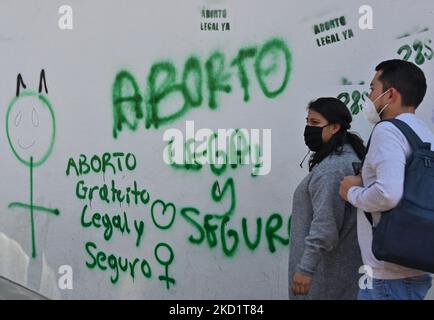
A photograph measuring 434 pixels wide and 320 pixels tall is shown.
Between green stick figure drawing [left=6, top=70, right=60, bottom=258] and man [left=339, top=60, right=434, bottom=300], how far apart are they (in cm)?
254

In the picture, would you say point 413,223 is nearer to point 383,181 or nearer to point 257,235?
point 383,181

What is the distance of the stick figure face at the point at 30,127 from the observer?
5.35 meters

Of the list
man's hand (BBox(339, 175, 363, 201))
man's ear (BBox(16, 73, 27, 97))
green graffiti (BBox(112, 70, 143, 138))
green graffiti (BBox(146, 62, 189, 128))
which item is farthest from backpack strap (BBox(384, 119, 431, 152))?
man's ear (BBox(16, 73, 27, 97))

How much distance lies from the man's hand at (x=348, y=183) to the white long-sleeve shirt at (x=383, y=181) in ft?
0.12

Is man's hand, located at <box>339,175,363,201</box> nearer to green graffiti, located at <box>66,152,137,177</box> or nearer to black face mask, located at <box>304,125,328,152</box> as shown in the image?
black face mask, located at <box>304,125,328,152</box>

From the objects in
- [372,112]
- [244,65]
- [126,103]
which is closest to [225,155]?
[244,65]

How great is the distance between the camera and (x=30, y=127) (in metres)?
5.37

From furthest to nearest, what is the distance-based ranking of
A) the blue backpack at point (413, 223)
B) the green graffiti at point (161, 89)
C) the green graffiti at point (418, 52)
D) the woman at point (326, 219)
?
the green graffiti at point (161, 89), the green graffiti at point (418, 52), the woman at point (326, 219), the blue backpack at point (413, 223)

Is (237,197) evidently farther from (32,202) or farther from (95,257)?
Result: (32,202)

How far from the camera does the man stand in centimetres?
319

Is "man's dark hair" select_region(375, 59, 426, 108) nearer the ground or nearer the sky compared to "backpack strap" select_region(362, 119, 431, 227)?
nearer the sky

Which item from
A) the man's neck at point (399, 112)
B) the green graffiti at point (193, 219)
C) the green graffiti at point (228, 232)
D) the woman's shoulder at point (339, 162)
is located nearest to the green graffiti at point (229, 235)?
the green graffiti at point (228, 232)

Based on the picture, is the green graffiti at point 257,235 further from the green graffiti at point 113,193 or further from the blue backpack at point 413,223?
the blue backpack at point 413,223

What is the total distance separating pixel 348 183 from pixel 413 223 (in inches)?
16.8
